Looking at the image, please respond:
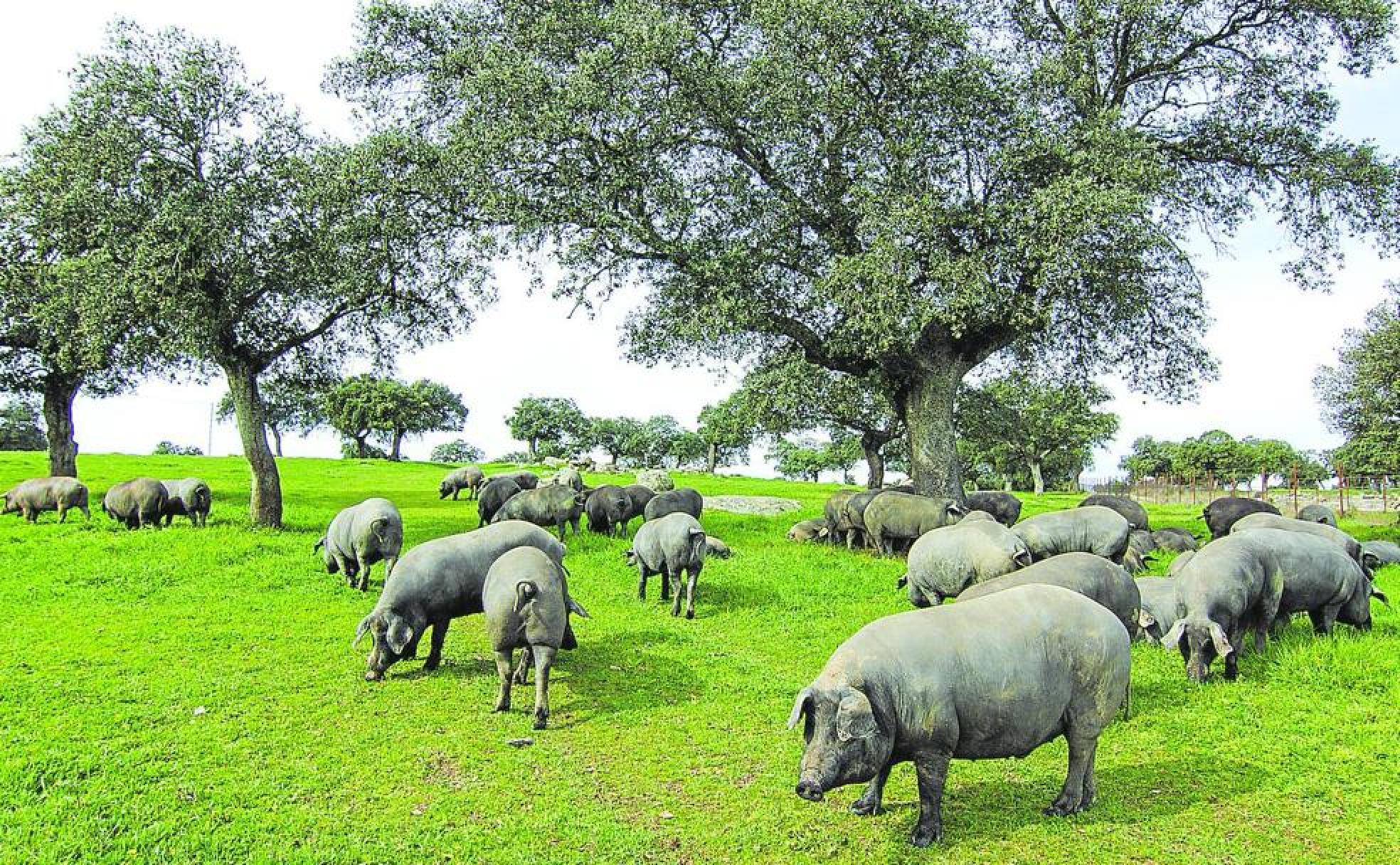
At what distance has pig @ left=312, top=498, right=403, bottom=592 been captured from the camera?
15.9 meters

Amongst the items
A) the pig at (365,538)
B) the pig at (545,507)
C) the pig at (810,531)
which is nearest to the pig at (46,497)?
the pig at (365,538)

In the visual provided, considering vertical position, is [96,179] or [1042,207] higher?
[96,179]

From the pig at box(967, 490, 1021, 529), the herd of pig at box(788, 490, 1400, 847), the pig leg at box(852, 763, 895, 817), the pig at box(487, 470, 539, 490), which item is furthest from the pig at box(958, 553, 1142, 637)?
the pig at box(487, 470, 539, 490)

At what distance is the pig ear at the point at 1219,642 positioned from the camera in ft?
33.1

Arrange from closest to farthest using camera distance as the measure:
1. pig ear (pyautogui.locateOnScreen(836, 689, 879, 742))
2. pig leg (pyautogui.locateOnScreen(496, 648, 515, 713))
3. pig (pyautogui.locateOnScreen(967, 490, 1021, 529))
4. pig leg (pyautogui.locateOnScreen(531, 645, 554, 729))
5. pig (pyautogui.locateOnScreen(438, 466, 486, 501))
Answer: pig ear (pyautogui.locateOnScreen(836, 689, 879, 742))
pig leg (pyautogui.locateOnScreen(531, 645, 554, 729))
pig leg (pyautogui.locateOnScreen(496, 648, 515, 713))
pig (pyautogui.locateOnScreen(967, 490, 1021, 529))
pig (pyautogui.locateOnScreen(438, 466, 486, 501))

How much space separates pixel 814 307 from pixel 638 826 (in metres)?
19.1

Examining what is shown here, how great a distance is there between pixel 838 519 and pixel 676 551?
31.3 feet

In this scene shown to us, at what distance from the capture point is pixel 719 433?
246 feet

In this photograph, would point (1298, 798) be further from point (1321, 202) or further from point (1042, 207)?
point (1321, 202)

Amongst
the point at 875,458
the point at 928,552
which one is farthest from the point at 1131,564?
the point at 875,458

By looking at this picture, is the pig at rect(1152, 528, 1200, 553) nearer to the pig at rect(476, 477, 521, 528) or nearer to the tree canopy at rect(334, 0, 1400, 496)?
the tree canopy at rect(334, 0, 1400, 496)

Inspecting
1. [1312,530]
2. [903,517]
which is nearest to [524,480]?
[903,517]

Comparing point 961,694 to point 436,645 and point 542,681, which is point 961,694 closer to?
point 542,681

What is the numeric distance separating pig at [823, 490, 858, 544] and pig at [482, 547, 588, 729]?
1380 cm
